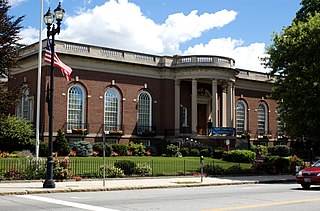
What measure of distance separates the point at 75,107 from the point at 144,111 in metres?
7.77

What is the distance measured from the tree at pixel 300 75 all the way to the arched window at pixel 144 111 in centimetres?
1761

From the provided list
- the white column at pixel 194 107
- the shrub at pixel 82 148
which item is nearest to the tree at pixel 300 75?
the white column at pixel 194 107

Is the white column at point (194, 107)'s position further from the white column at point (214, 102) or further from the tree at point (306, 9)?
the tree at point (306, 9)

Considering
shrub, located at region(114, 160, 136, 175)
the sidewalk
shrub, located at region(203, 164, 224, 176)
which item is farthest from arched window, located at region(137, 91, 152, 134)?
the sidewalk

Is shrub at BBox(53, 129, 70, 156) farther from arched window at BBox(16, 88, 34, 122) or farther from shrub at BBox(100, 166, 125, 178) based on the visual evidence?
shrub at BBox(100, 166, 125, 178)

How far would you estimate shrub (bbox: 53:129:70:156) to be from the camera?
125 feet

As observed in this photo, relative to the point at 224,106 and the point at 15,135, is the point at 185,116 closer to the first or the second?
the point at 224,106

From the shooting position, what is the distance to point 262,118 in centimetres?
5891

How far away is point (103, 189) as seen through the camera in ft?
66.5

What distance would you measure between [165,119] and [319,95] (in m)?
21.1

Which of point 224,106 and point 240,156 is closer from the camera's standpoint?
point 240,156

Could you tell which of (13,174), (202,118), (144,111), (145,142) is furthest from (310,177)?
(202,118)

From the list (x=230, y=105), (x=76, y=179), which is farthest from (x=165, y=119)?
(x=76, y=179)

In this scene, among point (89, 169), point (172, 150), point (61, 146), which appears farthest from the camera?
point (172, 150)
